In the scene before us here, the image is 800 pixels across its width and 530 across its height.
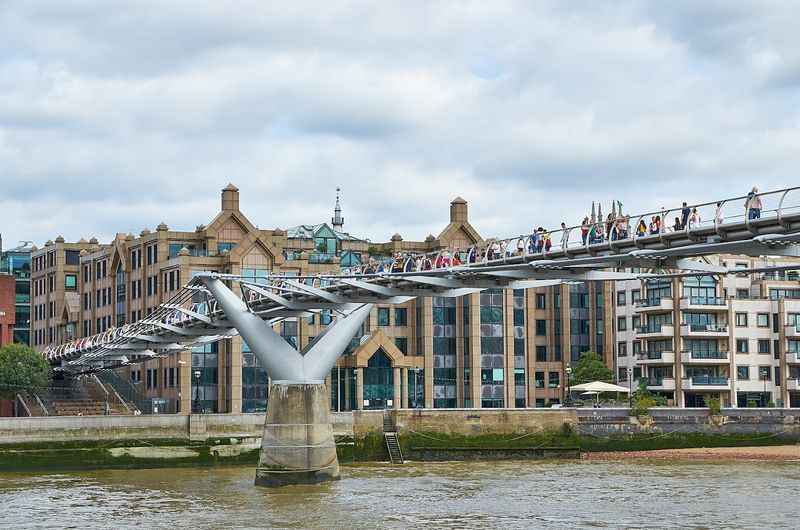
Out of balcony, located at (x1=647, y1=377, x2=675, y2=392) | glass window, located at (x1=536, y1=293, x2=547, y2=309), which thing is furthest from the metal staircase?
glass window, located at (x1=536, y1=293, x2=547, y2=309)

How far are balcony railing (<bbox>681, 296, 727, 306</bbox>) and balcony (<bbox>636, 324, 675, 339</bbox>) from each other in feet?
7.91

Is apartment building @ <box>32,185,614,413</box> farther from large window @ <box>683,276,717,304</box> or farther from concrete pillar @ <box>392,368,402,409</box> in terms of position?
large window @ <box>683,276,717,304</box>

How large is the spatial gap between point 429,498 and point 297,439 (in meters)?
9.61

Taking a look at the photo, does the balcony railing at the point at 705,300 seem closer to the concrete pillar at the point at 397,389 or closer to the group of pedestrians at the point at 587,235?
the concrete pillar at the point at 397,389

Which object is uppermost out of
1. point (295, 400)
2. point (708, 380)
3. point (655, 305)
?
point (655, 305)

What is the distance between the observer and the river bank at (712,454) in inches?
2972

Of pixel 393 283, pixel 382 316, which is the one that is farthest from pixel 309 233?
pixel 393 283

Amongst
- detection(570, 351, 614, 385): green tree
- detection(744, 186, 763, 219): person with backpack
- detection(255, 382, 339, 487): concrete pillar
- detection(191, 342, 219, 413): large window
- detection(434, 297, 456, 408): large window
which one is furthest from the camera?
detection(434, 297, 456, 408): large window

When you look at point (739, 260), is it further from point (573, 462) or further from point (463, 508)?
point (463, 508)

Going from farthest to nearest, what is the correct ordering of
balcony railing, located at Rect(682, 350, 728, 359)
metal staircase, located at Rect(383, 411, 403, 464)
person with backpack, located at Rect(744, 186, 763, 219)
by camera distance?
1. balcony railing, located at Rect(682, 350, 728, 359)
2. metal staircase, located at Rect(383, 411, 403, 464)
3. person with backpack, located at Rect(744, 186, 763, 219)

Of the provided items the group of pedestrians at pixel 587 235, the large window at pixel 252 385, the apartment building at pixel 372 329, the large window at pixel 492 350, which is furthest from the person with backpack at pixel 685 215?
the large window at pixel 492 350

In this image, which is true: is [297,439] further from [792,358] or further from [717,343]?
[792,358]

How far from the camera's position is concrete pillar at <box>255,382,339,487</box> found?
61.2m

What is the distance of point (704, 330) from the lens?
104 m
